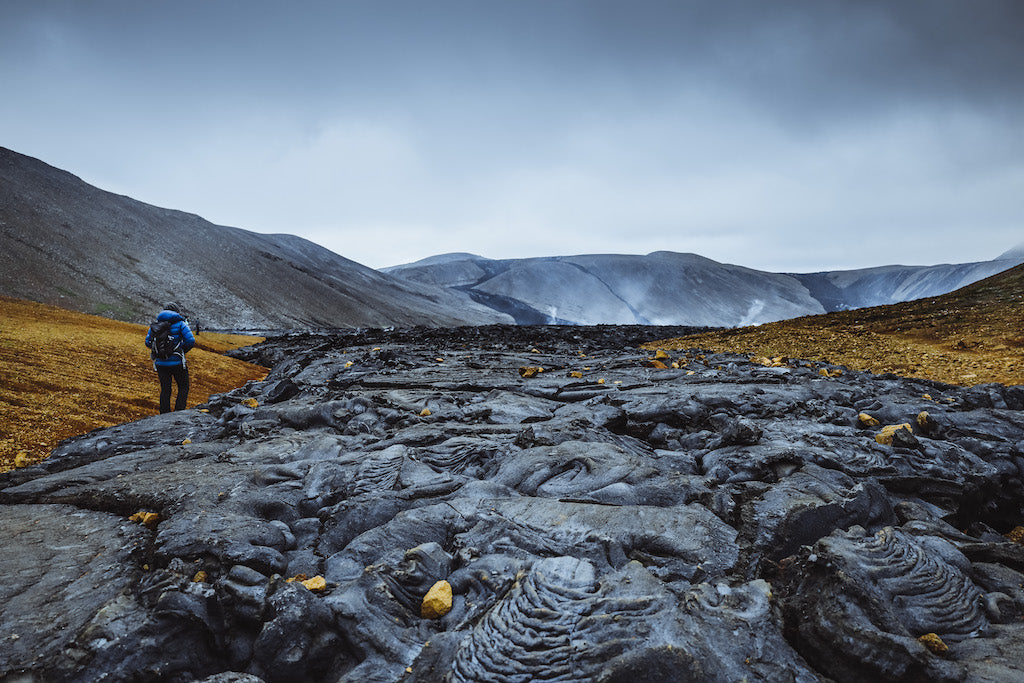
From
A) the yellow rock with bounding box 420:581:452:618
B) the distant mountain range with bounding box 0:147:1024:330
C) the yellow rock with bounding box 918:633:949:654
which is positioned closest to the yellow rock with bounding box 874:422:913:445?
the yellow rock with bounding box 918:633:949:654

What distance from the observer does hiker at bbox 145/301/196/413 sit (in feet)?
33.6

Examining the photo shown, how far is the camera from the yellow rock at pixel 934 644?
291 cm

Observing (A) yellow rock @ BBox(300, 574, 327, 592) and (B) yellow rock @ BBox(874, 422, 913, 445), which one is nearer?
(A) yellow rock @ BBox(300, 574, 327, 592)

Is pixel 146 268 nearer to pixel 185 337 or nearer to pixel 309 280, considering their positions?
pixel 309 280

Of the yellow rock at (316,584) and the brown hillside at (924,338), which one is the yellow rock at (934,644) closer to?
the yellow rock at (316,584)

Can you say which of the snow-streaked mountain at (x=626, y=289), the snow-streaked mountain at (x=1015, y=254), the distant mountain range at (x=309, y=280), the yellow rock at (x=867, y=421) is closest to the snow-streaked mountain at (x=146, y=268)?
the distant mountain range at (x=309, y=280)

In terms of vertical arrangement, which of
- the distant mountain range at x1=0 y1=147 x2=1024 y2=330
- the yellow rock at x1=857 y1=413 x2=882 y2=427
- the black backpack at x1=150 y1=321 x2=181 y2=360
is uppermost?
the distant mountain range at x1=0 y1=147 x2=1024 y2=330

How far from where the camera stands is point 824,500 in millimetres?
4191

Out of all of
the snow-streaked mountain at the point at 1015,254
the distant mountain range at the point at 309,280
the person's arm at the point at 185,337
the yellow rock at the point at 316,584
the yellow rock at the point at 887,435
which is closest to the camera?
the yellow rock at the point at 316,584

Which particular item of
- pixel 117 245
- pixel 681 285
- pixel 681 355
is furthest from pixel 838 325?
pixel 681 285

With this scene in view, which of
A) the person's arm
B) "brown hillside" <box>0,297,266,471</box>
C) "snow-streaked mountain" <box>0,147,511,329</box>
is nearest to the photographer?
"brown hillside" <box>0,297,266,471</box>

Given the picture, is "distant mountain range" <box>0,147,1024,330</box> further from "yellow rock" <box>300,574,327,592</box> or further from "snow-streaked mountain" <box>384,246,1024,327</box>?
"yellow rock" <box>300,574,327,592</box>

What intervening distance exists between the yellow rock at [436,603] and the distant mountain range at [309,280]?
206 feet

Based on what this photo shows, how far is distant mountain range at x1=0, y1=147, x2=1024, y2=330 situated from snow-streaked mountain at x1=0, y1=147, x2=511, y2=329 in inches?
9.9
